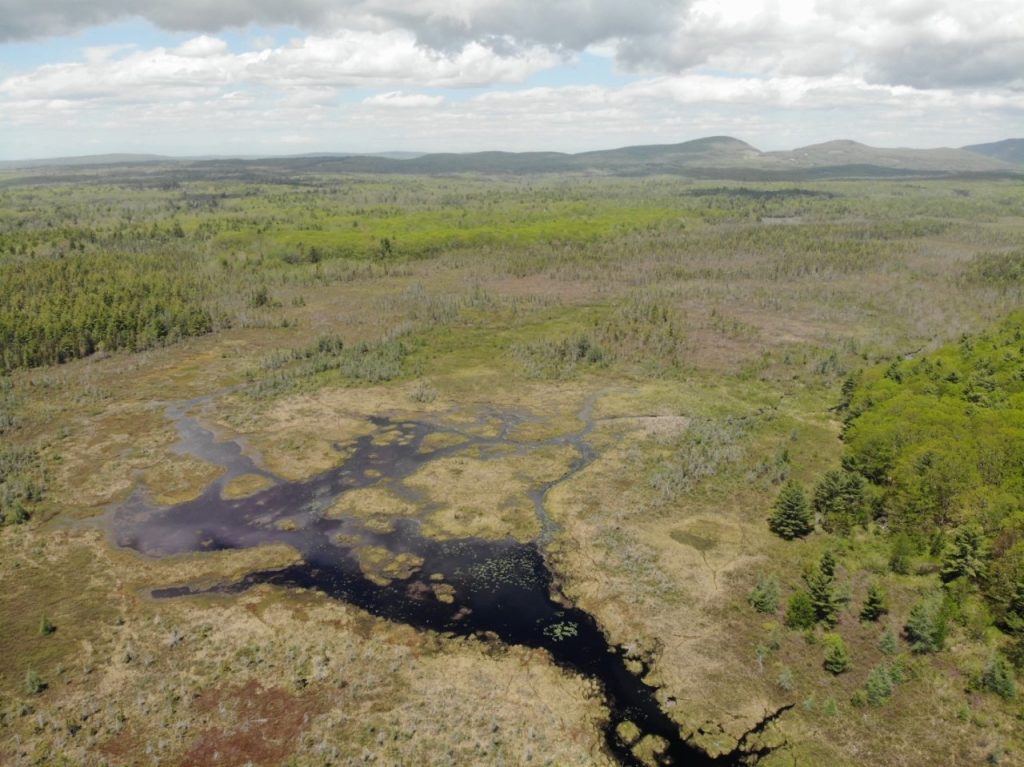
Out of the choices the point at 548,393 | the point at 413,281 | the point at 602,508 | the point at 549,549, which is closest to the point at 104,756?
the point at 549,549

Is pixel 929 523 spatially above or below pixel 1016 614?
above

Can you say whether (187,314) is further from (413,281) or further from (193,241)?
(193,241)

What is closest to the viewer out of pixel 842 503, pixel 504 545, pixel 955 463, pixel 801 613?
pixel 801 613

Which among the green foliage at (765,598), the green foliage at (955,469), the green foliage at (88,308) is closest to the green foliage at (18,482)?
the green foliage at (88,308)

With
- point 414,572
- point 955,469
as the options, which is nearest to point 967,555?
point 955,469

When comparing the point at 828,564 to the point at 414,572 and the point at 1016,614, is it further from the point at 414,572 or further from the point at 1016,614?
the point at 414,572

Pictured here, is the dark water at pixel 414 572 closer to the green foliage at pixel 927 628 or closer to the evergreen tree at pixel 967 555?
the green foliage at pixel 927 628

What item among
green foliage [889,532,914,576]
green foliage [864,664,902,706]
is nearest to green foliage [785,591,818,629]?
green foliage [864,664,902,706]
